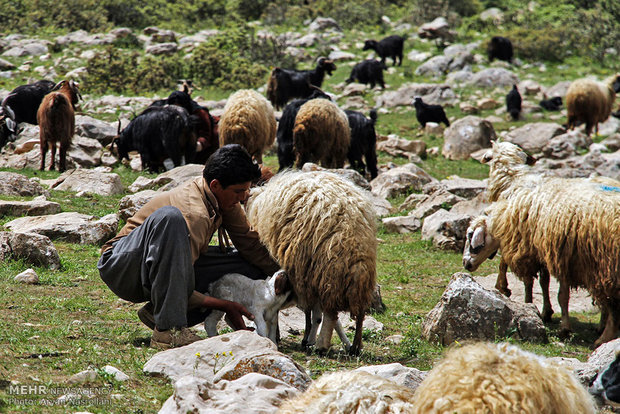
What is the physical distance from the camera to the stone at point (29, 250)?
6859mm

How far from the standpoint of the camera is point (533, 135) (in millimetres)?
16828

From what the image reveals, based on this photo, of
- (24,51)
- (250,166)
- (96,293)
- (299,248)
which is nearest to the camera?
(250,166)

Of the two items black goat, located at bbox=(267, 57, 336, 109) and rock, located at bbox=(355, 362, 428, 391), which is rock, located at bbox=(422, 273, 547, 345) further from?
black goat, located at bbox=(267, 57, 336, 109)

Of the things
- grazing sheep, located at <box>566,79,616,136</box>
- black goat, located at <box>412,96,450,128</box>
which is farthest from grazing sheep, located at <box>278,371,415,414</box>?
Answer: grazing sheep, located at <box>566,79,616,136</box>

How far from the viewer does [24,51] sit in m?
24.1

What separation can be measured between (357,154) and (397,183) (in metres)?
1.49

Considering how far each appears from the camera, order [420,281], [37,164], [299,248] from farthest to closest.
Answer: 1. [37,164]
2. [420,281]
3. [299,248]

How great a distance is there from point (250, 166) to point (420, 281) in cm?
375

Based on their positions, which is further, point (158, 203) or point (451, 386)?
point (158, 203)

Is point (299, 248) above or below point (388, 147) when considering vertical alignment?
above

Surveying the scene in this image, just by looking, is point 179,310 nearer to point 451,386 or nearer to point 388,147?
point 451,386

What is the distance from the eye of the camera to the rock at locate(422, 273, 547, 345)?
5594mm

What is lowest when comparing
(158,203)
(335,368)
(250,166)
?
(335,368)

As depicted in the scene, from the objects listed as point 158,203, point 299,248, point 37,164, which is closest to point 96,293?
point 158,203
